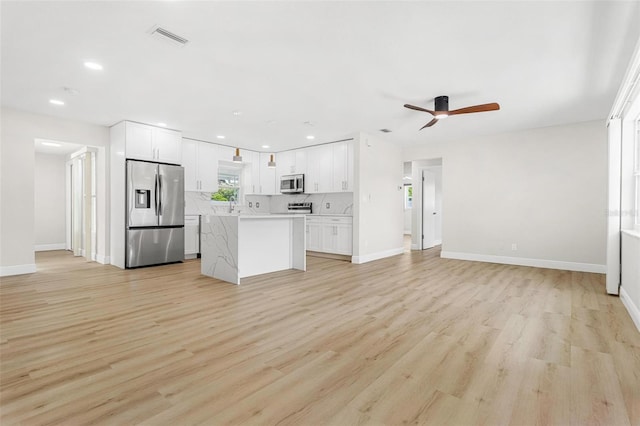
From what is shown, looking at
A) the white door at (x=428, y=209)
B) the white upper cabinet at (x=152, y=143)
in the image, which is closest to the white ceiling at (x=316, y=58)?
the white upper cabinet at (x=152, y=143)

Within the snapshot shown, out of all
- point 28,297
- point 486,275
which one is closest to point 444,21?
point 486,275

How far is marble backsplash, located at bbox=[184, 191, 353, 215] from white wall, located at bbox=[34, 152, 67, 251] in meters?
4.03

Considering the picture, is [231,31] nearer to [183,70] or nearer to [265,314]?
[183,70]

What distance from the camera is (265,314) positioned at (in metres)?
3.11

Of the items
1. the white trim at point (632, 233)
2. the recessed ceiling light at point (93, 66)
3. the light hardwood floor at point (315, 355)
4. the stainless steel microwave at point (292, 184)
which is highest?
the recessed ceiling light at point (93, 66)

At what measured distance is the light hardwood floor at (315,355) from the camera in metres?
1.64

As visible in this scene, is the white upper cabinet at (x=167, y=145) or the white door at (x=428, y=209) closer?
the white upper cabinet at (x=167, y=145)

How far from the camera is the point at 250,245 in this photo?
4820mm

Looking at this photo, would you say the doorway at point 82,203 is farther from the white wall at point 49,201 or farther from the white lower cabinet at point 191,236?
the white lower cabinet at point 191,236

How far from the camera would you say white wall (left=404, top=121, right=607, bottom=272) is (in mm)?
5359

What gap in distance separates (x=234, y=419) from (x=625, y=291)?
4.40 metres

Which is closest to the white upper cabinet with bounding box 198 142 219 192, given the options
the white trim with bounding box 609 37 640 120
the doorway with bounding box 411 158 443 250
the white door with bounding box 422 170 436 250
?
the doorway with bounding box 411 158 443 250

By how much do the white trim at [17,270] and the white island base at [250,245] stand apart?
9.38 ft

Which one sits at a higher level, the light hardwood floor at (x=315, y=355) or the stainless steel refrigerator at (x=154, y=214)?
the stainless steel refrigerator at (x=154, y=214)
